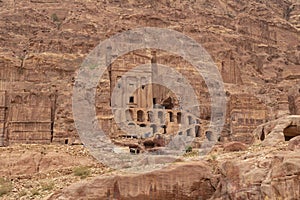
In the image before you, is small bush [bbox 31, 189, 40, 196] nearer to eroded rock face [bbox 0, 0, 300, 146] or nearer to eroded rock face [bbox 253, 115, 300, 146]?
eroded rock face [bbox 253, 115, 300, 146]

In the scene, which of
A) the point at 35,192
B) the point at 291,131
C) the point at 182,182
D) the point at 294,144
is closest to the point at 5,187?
the point at 35,192

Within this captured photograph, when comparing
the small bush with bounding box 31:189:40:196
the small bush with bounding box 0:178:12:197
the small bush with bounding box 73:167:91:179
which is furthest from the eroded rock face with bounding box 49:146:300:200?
the small bush with bounding box 0:178:12:197

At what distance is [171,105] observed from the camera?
66438 millimetres

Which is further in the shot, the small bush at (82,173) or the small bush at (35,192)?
the small bush at (82,173)

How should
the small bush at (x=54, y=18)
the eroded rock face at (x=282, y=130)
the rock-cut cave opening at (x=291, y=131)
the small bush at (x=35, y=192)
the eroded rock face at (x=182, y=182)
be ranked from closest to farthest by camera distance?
the eroded rock face at (x=182, y=182), the small bush at (x=35, y=192), the eroded rock face at (x=282, y=130), the rock-cut cave opening at (x=291, y=131), the small bush at (x=54, y=18)

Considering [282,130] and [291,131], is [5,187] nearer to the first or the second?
[282,130]

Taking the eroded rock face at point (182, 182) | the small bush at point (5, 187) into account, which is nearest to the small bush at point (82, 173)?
the small bush at point (5, 187)

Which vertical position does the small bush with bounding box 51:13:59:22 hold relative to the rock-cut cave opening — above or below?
above

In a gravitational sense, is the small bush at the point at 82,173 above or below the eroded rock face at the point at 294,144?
below

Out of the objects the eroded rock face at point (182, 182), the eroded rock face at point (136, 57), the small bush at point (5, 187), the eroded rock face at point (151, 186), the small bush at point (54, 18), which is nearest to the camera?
the eroded rock face at point (182, 182)

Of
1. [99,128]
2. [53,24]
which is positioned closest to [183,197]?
[99,128]

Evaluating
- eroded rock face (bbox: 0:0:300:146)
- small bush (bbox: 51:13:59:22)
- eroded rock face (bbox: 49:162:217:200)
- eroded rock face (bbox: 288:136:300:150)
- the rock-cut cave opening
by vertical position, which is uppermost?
small bush (bbox: 51:13:59:22)

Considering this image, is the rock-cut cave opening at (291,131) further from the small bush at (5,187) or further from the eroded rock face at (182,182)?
the small bush at (5,187)

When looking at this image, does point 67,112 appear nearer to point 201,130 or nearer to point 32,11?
point 201,130
